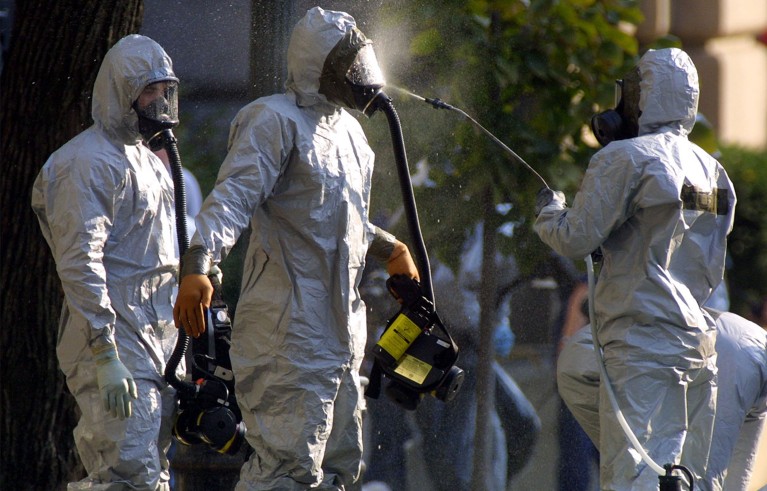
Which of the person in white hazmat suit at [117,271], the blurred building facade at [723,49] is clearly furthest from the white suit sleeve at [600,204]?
the blurred building facade at [723,49]

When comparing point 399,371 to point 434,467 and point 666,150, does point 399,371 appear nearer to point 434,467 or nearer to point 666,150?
point 666,150

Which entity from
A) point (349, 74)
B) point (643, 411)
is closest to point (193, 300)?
point (349, 74)

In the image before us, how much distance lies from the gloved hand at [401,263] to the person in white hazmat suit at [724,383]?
617 millimetres

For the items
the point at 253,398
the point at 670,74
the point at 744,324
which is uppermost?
the point at 670,74

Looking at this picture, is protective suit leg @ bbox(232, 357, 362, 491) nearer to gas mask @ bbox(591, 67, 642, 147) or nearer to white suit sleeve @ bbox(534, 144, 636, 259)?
white suit sleeve @ bbox(534, 144, 636, 259)

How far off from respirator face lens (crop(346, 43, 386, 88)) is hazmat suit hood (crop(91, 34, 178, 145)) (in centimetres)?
63

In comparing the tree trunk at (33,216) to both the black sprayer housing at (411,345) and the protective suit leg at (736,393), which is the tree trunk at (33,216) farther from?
the protective suit leg at (736,393)

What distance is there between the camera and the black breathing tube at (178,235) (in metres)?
4.09

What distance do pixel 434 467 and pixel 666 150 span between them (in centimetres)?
207

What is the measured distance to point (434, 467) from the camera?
18.4 ft

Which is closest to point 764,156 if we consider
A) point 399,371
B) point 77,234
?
point 399,371

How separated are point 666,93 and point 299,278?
4.23 feet

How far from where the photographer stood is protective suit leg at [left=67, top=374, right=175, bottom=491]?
156 inches

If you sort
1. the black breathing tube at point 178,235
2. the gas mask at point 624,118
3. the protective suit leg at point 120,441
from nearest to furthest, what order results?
the protective suit leg at point 120,441 < the black breathing tube at point 178,235 < the gas mask at point 624,118
